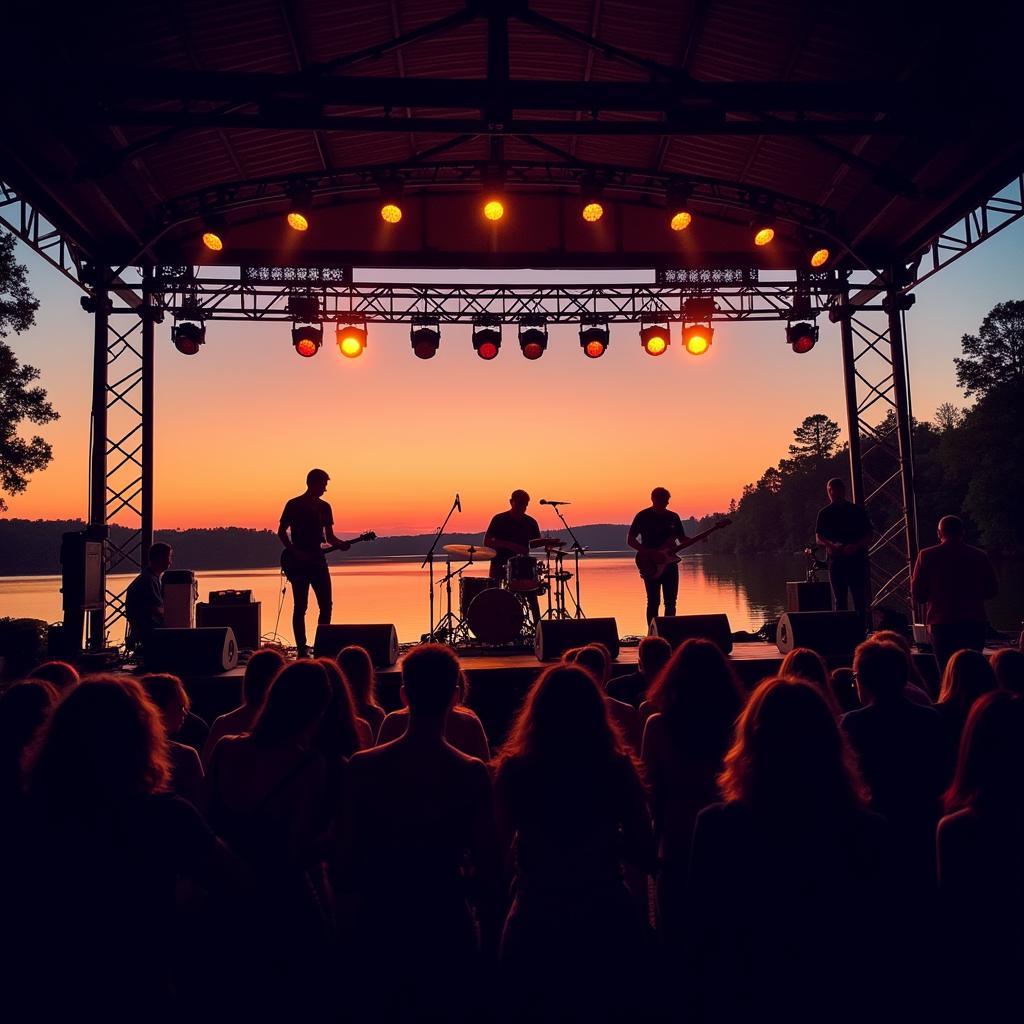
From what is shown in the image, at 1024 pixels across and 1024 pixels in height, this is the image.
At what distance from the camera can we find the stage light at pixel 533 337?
1145cm

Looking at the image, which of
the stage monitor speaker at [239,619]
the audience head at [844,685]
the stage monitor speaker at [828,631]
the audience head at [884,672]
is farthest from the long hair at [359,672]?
the stage monitor speaker at [239,619]

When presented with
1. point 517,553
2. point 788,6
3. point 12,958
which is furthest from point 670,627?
point 788,6

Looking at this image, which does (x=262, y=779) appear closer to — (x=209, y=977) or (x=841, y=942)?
(x=209, y=977)

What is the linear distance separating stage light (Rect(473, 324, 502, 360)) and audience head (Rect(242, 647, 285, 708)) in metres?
8.44

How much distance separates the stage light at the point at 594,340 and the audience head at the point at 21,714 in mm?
9654

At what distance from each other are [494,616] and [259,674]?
16.8 feet

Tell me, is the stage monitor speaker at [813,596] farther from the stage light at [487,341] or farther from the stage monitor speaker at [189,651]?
the stage monitor speaker at [189,651]

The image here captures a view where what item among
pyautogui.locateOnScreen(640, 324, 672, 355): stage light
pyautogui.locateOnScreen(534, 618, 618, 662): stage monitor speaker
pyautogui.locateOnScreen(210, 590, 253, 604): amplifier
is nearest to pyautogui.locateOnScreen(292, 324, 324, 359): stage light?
pyautogui.locateOnScreen(210, 590, 253, 604): amplifier

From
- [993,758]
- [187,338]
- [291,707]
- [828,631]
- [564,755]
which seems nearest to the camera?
[993,758]

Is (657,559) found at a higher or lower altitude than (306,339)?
lower

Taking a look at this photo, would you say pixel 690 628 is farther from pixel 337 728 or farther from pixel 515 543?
pixel 337 728

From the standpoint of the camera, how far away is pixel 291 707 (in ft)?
8.35

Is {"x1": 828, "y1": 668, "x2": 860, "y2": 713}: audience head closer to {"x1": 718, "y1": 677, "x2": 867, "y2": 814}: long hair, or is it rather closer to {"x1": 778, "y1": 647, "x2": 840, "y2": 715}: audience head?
{"x1": 778, "y1": 647, "x2": 840, "y2": 715}: audience head

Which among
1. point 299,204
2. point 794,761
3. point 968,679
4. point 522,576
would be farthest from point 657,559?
point 794,761
